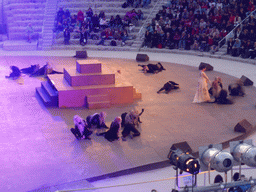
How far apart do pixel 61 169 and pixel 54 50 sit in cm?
1521

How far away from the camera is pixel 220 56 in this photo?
2155 centimetres

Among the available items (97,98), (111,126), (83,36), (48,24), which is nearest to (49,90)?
(97,98)

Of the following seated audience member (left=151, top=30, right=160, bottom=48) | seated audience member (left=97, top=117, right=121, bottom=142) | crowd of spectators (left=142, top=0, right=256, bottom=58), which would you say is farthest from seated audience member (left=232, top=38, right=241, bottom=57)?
seated audience member (left=97, top=117, right=121, bottom=142)

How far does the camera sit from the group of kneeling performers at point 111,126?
10.5 metres

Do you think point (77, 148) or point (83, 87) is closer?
point (77, 148)

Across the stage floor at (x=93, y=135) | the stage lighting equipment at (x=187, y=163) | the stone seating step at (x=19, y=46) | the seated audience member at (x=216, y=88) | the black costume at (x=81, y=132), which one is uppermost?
the stage lighting equipment at (x=187, y=163)

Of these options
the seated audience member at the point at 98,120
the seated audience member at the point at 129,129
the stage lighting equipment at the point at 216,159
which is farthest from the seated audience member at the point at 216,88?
the stage lighting equipment at the point at 216,159

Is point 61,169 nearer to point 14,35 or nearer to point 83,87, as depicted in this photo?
point 83,87

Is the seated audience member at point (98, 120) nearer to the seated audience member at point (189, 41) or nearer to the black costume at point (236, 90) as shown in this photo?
the black costume at point (236, 90)

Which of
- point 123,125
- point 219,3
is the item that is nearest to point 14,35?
point 219,3

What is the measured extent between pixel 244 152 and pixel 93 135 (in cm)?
478

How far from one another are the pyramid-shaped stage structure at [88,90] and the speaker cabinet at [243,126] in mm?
3933

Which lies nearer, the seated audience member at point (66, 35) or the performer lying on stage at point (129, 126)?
the performer lying on stage at point (129, 126)

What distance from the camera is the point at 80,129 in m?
10.5
